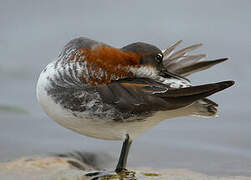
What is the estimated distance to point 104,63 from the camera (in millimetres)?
5883

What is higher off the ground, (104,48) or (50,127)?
(50,127)

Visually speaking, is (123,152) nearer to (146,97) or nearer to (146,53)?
(146,97)

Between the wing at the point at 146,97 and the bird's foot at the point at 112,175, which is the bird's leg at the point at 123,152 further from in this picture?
the wing at the point at 146,97

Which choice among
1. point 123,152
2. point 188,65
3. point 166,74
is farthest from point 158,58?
point 123,152

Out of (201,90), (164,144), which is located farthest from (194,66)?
(164,144)

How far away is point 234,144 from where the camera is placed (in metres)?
9.51

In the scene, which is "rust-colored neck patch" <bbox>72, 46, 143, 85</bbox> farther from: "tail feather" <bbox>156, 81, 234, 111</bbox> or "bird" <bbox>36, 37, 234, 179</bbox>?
"tail feather" <bbox>156, 81, 234, 111</bbox>

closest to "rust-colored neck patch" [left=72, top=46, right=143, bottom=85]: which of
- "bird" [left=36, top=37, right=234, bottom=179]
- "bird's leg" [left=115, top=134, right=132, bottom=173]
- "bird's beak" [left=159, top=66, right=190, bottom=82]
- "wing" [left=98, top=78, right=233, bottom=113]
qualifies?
"bird" [left=36, top=37, right=234, bottom=179]

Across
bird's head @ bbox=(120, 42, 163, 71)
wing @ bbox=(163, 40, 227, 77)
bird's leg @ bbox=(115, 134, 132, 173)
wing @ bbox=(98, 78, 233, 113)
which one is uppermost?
wing @ bbox=(163, 40, 227, 77)

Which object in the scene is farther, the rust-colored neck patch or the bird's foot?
the bird's foot

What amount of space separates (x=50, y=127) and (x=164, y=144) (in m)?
2.18

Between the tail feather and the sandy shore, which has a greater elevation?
the tail feather

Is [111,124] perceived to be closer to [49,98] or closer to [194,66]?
[49,98]

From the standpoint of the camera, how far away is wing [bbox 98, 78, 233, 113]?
19.2 feet
